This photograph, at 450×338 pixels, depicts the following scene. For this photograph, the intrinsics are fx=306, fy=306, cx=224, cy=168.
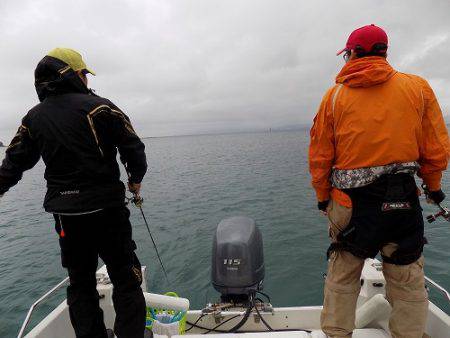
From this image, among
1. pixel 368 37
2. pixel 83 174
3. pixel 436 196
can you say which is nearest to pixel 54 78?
pixel 83 174

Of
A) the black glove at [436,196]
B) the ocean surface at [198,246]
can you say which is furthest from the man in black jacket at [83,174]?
the ocean surface at [198,246]

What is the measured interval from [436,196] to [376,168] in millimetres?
887

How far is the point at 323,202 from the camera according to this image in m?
2.55

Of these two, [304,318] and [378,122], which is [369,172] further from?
[304,318]

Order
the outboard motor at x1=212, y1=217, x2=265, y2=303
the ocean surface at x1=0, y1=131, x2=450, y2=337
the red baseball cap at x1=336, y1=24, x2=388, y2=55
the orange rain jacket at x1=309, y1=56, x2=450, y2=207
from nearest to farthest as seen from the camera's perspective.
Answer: the orange rain jacket at x1=309, y1=56, x2=450, y2=207
the red baseball cap at x1=336, y1=24, x2=388, y2=55
the outboard motor at x1=212, y1=217, x2=265, y2=303
the ocean surface at x1=0, y1=131, x2=450, y2=337

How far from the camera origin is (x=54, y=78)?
8.00 ft

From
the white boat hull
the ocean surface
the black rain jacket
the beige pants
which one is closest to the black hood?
the black rain jacket

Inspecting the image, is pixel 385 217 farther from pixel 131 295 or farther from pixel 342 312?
pixel 131 295

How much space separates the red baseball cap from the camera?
7.50ft

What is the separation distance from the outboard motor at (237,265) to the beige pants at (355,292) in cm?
125

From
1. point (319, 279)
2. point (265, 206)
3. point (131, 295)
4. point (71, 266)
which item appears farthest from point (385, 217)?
point (265, 206)

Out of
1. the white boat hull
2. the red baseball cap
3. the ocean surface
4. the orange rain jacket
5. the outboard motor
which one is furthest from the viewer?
the ocean surface

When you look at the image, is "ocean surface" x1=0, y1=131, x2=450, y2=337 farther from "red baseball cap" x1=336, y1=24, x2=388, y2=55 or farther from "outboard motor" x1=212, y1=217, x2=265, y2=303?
"red baseball cap" x1=336, y1=24, x2=388, y2=55

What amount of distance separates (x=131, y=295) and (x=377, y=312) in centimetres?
226
